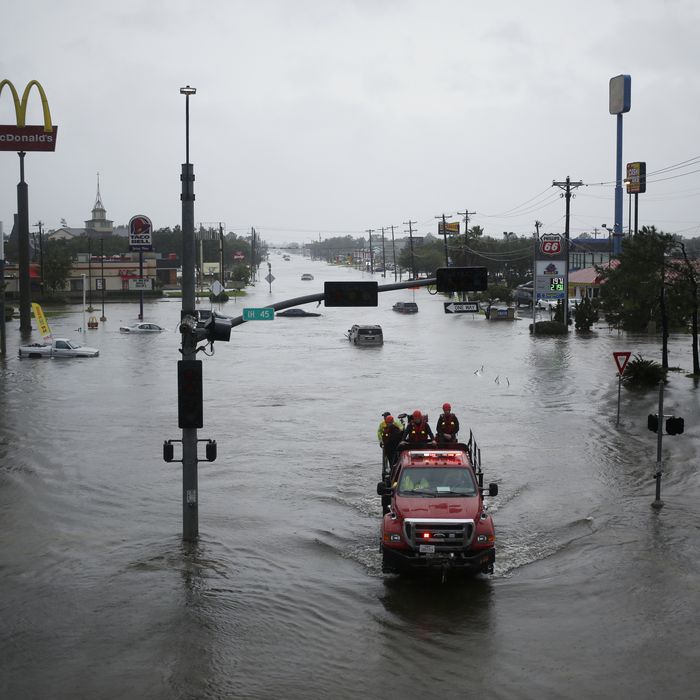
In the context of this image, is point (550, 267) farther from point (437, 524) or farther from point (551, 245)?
point (437, 524)

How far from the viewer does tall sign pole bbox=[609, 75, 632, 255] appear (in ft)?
292

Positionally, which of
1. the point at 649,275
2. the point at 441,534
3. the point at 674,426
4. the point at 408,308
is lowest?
the point at 441,534

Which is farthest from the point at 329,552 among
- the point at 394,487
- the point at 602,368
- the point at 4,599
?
the point at 602,368

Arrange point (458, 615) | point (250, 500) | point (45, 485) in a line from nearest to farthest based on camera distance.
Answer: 1. point (458, 615)
2. point (250, 500)
3. point (45, 485)

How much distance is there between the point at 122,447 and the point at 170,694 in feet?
52.3

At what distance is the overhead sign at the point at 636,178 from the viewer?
3929 inches

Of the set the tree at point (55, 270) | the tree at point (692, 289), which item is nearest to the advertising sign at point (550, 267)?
the tree at point (692, 289)

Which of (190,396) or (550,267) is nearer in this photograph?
(190,396)

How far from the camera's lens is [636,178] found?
10081 cm

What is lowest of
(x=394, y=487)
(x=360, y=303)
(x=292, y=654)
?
(x=292, y=654)

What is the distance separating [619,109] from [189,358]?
279ft

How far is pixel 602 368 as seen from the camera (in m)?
43.3

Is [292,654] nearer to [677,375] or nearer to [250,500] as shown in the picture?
[250,500]

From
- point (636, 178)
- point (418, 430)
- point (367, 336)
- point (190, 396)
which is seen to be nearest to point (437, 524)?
point (418, 430)
